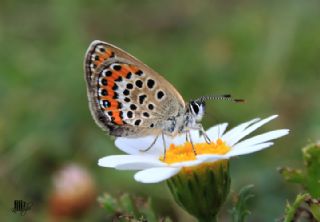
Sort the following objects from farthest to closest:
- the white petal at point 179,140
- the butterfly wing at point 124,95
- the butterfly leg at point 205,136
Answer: the white petal at point 179,140
the butterfly wing at point 124,95
the butterfly leg at point 205,136

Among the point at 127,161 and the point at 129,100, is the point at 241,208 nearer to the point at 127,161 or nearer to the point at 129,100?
the point at 127,161

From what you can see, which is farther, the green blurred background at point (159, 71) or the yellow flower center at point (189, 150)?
the green blurred background at point (159, 71)

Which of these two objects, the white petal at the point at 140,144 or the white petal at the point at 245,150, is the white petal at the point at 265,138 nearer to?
the white petal at the point at 245,150

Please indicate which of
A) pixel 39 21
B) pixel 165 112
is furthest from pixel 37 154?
pixel 39 21

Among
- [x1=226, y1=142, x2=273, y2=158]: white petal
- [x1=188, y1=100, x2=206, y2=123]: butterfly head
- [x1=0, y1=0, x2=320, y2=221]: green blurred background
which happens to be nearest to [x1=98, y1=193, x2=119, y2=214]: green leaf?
[x1=188, y1=100, x2=206, y2=123]: butterfly head

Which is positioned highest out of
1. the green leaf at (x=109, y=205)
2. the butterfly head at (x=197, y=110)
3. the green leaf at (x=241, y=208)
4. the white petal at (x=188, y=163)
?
the butterfly head at (x=197, y=110)

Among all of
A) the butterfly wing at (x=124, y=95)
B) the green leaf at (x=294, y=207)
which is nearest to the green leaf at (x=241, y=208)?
the green leaf at (x=294, y=207)

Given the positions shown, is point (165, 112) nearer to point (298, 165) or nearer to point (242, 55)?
point (298, 165)

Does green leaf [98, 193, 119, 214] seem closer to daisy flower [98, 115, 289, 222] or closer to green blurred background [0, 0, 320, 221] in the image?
daisy flower [98, 115, 289, 222]
